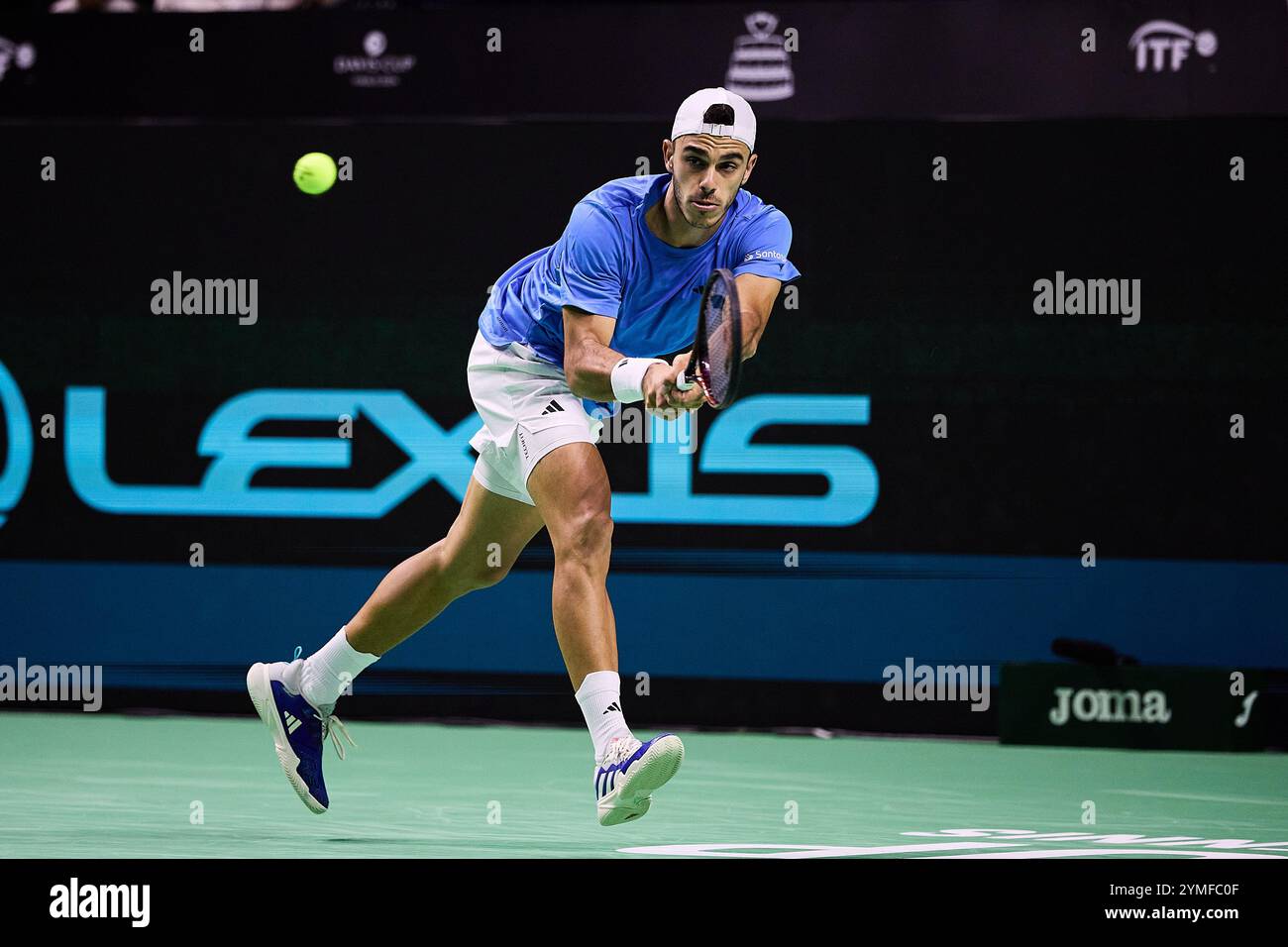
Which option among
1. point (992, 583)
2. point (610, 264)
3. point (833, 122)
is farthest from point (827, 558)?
point (610, 264)

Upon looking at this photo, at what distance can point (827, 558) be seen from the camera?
23.7 ft

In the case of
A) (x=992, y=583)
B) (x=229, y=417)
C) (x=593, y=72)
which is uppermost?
(x=593, y=72)

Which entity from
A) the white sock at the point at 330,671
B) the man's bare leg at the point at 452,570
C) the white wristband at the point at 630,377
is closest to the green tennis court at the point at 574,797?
the white sock at the point at 330,671

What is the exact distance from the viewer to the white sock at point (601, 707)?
4469mm

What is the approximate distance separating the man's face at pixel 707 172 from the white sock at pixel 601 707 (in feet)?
3.65

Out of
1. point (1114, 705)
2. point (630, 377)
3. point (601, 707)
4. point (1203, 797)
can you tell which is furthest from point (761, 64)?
point (601, 707)

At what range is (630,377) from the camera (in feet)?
14.7

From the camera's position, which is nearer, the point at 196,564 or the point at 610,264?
the point at 610,264

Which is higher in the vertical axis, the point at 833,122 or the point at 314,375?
the point at 833,122

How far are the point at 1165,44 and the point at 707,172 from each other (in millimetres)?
3159

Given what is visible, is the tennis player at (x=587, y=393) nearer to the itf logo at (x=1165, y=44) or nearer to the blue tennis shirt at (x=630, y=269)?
the blue tennis shirt at (x=630, y=269)
